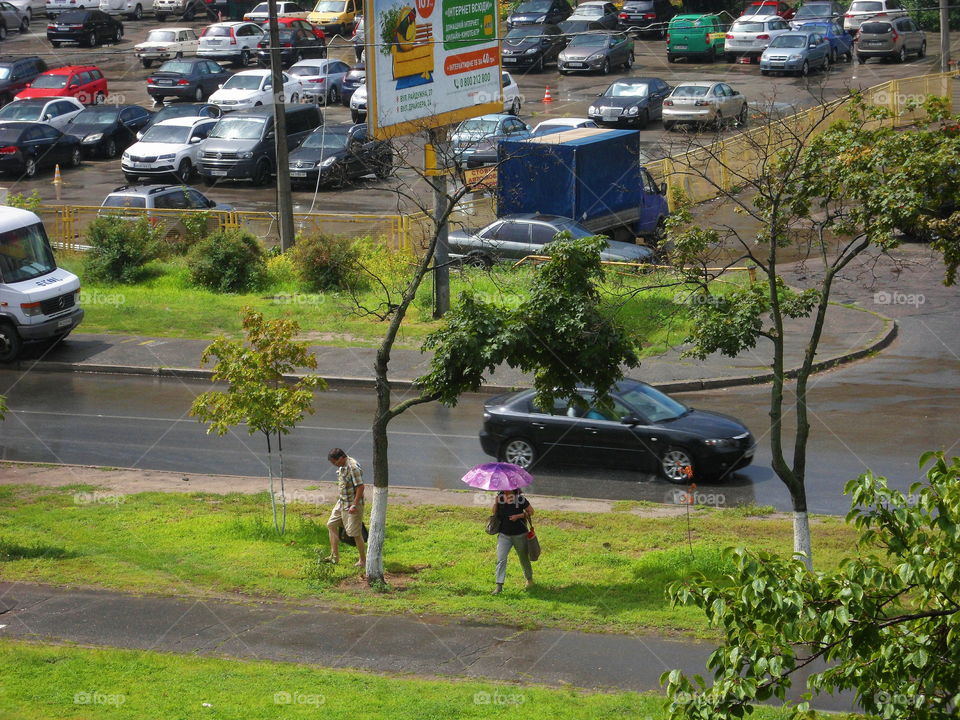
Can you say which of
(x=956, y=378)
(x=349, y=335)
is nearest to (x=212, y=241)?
(x=349, y=335)

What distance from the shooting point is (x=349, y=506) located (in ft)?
44.0

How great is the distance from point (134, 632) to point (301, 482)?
224 inches

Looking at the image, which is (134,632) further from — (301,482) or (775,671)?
(775,671)

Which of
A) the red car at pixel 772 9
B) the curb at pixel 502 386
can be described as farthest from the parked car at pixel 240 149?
the red car at pixel 772 9

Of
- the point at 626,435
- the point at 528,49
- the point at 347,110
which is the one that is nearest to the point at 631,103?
the point at 528,49

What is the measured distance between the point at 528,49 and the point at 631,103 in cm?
1117

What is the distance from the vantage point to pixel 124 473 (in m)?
17.6

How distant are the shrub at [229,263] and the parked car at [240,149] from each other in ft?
28.7

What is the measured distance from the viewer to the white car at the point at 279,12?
5838 centimetres

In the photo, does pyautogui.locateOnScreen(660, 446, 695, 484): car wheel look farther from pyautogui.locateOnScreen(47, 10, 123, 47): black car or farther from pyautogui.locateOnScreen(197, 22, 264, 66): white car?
pyautogui.locateOnScreen(47, 10, 123, 47): black car

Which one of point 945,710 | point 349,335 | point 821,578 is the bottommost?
point 349,335

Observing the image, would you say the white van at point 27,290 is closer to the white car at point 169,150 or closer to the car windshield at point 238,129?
the white car at point 169,150

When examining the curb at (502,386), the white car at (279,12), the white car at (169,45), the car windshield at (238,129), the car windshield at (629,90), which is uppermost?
the white car at (279,12)

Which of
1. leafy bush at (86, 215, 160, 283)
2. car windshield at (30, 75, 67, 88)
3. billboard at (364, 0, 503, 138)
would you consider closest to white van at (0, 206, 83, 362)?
leafy bush at (86, 215, 160, 283)
